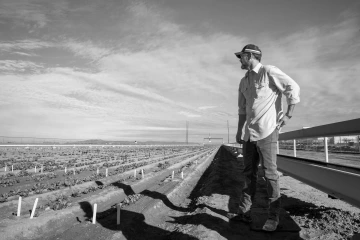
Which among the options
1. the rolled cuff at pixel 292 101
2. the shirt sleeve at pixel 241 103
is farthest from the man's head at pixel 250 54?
the rolled cuff at pixel 292 101

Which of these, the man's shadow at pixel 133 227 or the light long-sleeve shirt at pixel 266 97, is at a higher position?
the light long-sleeve shirt at pixel 266 97

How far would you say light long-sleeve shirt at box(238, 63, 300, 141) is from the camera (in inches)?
121

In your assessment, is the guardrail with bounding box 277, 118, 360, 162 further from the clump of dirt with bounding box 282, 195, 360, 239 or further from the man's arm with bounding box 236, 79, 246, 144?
the man's arm with bounding box 236, 79, 246, 144

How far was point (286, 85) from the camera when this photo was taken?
3.08m

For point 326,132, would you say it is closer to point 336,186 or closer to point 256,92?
point 336,186

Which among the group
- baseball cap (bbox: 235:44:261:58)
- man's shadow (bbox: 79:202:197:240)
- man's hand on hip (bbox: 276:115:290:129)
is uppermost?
baseball cap (bbox: 235:44:261:58)

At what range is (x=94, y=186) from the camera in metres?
9.06

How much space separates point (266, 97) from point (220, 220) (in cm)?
190

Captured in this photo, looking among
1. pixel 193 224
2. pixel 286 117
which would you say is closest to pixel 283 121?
pixel 286 117

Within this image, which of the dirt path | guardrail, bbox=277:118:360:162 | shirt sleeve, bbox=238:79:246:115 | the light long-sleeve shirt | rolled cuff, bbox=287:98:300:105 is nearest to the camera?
guardrail, bbox=277:118:360:162

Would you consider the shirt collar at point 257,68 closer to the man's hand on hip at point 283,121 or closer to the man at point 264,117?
the man at point 264,117

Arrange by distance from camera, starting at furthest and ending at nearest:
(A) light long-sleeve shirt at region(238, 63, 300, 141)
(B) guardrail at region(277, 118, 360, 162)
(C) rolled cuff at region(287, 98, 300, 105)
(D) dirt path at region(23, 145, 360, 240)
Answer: (D) dirt path at region(23, 145, 360, 240) → (A) light long-sleeve shirt at region(238, 63, 300, 141) → (C) rolled cuff at region(287, 98, 300, 105) → (B) guardrail at region(277, 118, 360, 162)

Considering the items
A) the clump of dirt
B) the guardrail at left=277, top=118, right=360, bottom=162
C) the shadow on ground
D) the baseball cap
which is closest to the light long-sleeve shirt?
the baseball cap

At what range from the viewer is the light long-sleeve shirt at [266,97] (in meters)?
3.07
